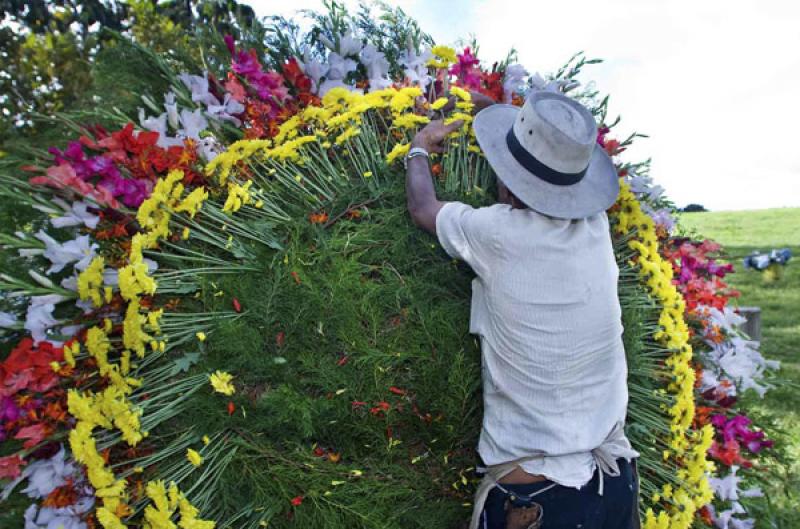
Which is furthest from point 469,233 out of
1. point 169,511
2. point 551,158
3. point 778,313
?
point 778,313

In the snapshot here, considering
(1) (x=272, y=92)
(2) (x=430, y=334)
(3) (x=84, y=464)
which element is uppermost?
(1) (x=272, y=92)

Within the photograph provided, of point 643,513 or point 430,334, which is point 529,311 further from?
point 643,513

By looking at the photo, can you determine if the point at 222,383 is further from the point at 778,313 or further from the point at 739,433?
the point at 778,313

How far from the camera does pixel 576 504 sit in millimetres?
2010

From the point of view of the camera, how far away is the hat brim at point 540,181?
6.57ft

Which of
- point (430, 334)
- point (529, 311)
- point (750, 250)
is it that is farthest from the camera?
point (750, 250)

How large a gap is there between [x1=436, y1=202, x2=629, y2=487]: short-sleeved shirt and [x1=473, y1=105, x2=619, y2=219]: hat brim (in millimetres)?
45

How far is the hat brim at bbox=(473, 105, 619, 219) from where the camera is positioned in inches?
78.9

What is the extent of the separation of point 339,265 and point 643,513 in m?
1.48

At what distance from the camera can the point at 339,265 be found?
2094 mm

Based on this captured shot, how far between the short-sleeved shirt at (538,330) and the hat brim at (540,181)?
0.15 ft

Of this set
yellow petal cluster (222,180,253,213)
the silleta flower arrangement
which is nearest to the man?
the silleta flower arrangement

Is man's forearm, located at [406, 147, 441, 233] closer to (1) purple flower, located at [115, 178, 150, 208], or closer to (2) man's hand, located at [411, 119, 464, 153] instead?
(2) man's hand, located at [411, 119, 464, 153]

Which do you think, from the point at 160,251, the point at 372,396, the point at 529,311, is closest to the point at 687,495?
the point at 529,311
